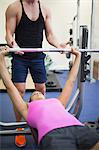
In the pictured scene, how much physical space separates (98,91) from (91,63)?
3.13 ft

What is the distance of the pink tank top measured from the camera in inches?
68.3

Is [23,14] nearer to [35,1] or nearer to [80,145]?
[35,1]

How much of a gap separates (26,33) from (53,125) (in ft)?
3.62

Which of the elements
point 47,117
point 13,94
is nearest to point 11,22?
point 13,94

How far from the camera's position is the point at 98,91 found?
4789 millimetres

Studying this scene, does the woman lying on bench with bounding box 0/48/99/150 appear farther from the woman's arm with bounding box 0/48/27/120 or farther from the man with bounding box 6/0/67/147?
the man with bounding box 6/0/67/147

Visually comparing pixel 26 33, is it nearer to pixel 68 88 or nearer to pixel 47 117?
pixel 68 88

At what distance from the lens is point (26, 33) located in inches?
100

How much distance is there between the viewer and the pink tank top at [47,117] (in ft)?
5.69

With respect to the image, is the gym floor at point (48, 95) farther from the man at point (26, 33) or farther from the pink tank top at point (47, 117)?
the pink tank top at point (47, 117)

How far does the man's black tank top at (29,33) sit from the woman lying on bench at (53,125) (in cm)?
56

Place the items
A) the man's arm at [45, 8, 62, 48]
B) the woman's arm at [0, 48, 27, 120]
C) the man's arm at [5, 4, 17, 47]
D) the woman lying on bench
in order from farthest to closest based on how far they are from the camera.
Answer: the man's arm at [45, 8, 62, 48] → the man's arm at [5, 4, 17, 47] → the woman's arm at [0, 48, 27, 120] → the woman lying on bench

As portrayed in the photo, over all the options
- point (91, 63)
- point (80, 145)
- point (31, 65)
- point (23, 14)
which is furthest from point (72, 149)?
point (91, 63)

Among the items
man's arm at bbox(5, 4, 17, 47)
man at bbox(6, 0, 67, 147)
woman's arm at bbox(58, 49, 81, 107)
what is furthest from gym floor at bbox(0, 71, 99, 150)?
man's arm at bbox(5, 4, 17, 47)
